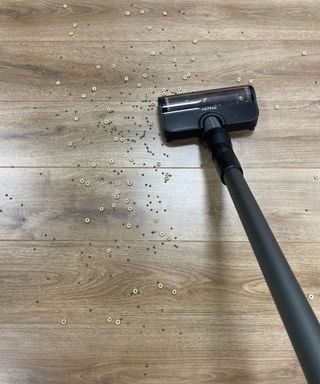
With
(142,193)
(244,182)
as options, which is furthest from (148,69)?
(244,182)

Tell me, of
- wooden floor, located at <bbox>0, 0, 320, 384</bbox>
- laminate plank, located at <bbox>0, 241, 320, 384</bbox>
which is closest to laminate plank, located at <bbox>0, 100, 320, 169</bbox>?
wooden floor, located at <bbox>0, 0, 320, 384</bbox>

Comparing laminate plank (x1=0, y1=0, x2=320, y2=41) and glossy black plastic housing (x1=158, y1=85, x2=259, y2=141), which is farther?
laminate plank (x1=0, y1=0, x2=320, y2=41)

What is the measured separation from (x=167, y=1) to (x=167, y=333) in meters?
0.94

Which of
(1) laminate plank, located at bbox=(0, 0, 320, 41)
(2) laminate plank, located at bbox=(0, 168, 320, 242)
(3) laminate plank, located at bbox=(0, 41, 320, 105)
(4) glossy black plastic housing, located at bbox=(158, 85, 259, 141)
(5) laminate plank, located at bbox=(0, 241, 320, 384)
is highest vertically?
(1) laminate plank, located at bbox=(0, 0, 320, 41)

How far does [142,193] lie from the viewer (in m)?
1.03

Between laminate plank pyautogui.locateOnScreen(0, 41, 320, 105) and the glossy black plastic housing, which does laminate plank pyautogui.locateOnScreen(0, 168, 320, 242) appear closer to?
the glossy black plastic housing

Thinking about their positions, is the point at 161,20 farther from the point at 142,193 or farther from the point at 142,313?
the point at 142,313

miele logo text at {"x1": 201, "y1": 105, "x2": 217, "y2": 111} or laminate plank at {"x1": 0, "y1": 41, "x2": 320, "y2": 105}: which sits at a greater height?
laminate plank at {"x1": 0, "y1": 41, "x2": 320, "y2": 105}

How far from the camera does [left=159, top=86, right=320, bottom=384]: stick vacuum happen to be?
20.0 inches

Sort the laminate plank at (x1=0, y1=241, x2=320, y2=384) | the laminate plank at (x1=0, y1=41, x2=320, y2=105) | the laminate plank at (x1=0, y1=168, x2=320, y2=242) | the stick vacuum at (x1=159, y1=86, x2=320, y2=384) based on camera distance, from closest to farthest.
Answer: the stick vacuum at (x1=159, y1=86, x2=320, y2=384)
the laminate plank at (x1=0, y1=241, x2=320, y2=384)
the laminate plank at (x1=0, y1=168, x2=320, y2=242)
the laminate plank at (x1=0, y1=41, x2=320, y2=105)

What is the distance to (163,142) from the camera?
108cm

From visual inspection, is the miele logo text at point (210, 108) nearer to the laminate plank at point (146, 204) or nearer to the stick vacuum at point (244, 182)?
the stick vacuum at point (244, 182)

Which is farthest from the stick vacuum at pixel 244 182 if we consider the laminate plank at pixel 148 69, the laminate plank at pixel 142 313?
the laminate plank at pixel 142 313

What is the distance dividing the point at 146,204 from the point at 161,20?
0.57 m
